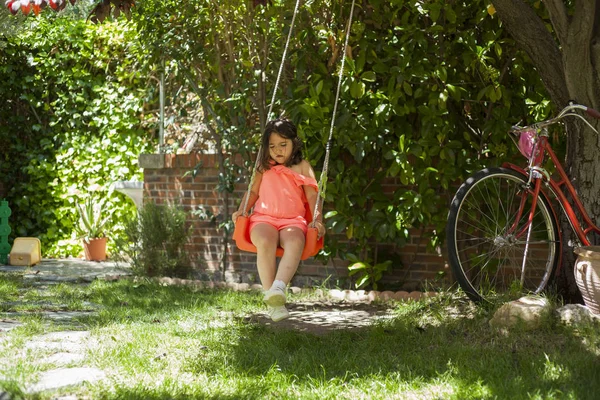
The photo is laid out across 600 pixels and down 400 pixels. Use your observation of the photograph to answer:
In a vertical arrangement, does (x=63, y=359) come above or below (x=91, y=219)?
below

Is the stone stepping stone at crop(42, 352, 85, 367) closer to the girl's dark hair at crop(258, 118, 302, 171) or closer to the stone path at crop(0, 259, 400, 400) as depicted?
the stone path at crop(0, 259, 400, 400)

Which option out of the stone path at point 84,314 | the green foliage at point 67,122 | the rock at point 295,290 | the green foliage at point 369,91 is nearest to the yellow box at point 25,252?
the stone path at point 84,314

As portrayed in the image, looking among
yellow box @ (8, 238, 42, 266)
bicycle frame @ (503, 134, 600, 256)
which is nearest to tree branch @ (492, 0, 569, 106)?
bicycle frame @ (503, 134, 600, 256)

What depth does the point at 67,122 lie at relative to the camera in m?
8.34

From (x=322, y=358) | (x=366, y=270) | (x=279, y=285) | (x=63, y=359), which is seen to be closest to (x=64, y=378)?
(x=63, y=359)

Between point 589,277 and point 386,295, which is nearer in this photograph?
point 589,277

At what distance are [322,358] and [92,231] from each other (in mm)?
4928

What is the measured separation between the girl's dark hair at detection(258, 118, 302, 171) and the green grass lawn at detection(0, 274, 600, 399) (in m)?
0.89

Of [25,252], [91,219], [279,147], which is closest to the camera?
[279,147]

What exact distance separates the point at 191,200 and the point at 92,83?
220 cm

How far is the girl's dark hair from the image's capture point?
14.9 feet

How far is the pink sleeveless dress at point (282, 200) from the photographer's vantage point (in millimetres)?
4363

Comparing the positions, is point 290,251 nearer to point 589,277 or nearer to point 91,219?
point 589,277

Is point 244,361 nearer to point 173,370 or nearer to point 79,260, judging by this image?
point 173,370
